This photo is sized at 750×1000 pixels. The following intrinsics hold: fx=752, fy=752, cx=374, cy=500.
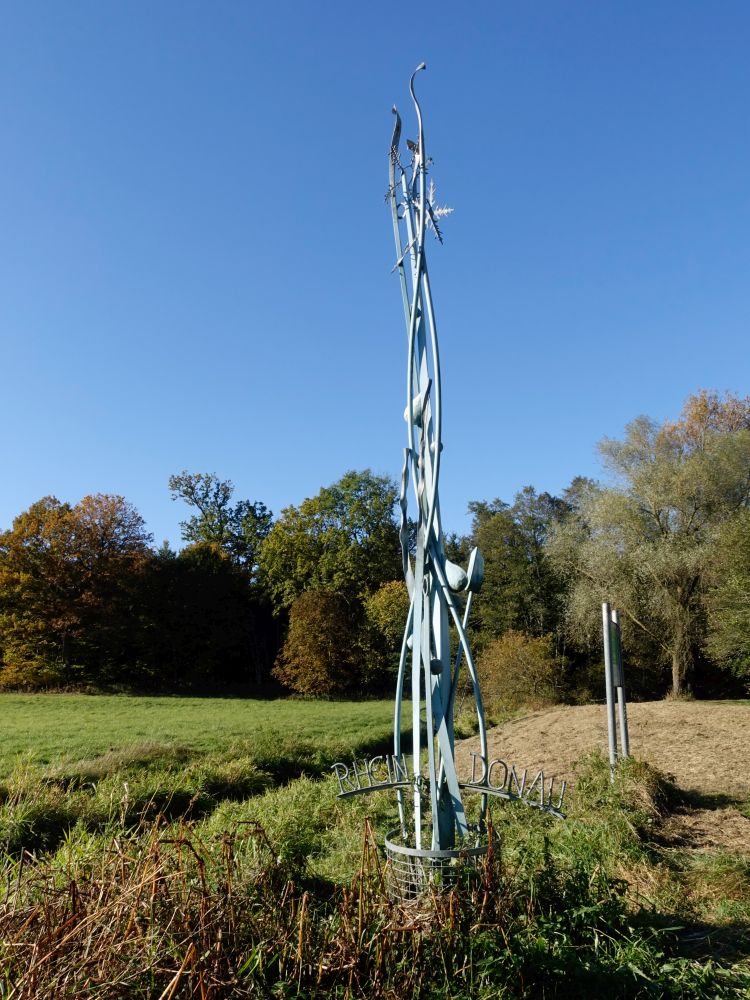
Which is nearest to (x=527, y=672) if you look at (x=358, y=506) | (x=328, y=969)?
(x=358, y=506)

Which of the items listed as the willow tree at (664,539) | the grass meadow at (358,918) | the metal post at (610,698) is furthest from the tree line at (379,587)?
the grass meadow at (358,918)

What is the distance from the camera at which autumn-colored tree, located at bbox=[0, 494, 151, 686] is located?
89.0ft

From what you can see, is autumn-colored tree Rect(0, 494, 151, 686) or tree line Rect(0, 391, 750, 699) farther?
autumn-colored tree Rect(0, 494, 151, 686)

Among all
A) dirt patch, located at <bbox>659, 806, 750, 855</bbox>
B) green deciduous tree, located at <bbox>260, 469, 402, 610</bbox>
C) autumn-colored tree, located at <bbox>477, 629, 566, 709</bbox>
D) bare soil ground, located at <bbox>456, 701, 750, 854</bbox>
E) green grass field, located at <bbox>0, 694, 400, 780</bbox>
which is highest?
green deciduous tree, located at <bbox>260, 469, 402, 610</bbox>

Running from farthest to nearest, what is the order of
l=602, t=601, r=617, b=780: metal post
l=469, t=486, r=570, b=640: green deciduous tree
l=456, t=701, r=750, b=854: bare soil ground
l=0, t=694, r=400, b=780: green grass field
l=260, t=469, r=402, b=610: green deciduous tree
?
l=260, t=469, r=402, b=610: green deciduous tree → l=469, t=486, r=570, b=640: green deciduous tree → l=0, t=694, r=400, b=780: green grass field → l=602, t=601, r=617, b=780: metal post → l=456, t=701, r=750, b=854: bare soil ground

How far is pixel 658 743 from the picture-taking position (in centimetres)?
990

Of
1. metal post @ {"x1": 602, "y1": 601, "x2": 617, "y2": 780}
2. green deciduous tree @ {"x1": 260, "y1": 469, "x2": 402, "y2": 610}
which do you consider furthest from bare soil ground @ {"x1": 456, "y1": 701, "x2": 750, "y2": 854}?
green deciduous tree @ {"x1": 260, "y1": 469, "x2": 402, "y2": 610}

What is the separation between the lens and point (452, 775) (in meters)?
3.41

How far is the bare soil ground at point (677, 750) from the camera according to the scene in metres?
5.97

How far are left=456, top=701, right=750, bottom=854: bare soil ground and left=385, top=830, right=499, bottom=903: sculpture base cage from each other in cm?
304

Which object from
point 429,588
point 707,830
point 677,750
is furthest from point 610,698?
point 429,588

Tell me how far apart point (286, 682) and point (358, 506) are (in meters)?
8.17

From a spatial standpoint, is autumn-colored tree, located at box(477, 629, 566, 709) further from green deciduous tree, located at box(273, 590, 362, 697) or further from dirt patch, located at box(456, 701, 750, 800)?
green deciduous tree, located at box(273, 590, 362, 697)

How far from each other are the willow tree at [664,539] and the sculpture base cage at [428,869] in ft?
56.9
